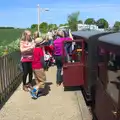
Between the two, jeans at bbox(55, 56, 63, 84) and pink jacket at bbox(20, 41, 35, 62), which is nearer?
pink jacket at bbox(20, 41, 35, 62)

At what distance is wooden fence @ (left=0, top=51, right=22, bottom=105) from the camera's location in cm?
794

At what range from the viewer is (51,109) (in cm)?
725

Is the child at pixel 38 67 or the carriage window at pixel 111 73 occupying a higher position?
the carriage window at pixel 111 73

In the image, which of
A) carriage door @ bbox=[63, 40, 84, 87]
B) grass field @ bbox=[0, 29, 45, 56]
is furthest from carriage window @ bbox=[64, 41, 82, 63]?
grass field @ bbox=[0, 29, 45, 56]

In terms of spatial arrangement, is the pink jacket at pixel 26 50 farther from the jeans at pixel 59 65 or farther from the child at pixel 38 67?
the jeans at pixel 59 65

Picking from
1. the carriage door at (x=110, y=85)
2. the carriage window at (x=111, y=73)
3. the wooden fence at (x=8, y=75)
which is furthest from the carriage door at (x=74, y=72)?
the carriage window at (x=111, y=73)

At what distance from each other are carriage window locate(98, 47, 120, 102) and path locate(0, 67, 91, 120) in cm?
218

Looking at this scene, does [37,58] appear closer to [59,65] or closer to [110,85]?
[59,65]

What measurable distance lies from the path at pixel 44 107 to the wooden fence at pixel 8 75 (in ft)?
0.67

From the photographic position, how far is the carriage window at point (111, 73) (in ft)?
12.0

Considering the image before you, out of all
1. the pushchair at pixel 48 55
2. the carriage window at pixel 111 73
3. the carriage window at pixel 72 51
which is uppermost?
the carriage window at pixel 111 73

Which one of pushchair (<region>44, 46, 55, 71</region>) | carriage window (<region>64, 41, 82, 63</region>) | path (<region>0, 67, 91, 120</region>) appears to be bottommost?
path (<region>0, 67, 91, 120</region>)

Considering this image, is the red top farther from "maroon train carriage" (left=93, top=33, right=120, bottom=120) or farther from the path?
"maroon train carriage" (left=93, top=33, right=120, bottom=120)

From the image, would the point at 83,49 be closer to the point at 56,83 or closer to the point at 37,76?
the point at 37,76
